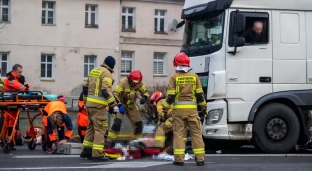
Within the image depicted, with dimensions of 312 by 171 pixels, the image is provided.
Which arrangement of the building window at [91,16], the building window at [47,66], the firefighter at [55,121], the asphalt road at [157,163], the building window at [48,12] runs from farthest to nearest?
the building window at [91,16] < the building window at [47,66] < the building window at [48,12] < the firefighter at [55,121] < the asphalt road at [157,163]

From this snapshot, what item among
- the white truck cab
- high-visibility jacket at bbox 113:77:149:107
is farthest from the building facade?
the white truck cab

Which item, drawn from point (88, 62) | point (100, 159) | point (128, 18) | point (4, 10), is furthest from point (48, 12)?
point (100, 159)

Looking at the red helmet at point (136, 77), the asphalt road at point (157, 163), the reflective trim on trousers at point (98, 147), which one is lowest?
the asphalt road at point (157, 163)

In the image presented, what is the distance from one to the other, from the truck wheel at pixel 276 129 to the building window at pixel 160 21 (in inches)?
1345

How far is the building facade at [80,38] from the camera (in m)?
44.4

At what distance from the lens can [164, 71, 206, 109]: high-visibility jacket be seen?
12.2 meters

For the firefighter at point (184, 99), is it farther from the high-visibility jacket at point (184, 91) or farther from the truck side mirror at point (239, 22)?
the truck side mirror at point (239, 22)

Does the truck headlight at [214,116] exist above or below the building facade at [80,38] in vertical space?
below

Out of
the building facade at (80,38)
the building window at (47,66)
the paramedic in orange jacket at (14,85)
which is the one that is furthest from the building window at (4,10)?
the paramedic in orange jacket at (14,85)

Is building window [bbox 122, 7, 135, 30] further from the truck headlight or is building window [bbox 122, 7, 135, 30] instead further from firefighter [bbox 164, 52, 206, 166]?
firefighter [bbox 164, 52, 206, 166]

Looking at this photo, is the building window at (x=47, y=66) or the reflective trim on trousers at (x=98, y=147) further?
the building window at (x=47, y=66)

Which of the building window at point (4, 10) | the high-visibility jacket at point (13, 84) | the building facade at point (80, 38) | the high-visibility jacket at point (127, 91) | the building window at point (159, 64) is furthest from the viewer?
the building window at point (159, 64)

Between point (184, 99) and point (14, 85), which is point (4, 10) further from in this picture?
point (184, 99)

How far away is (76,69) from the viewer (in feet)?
153
